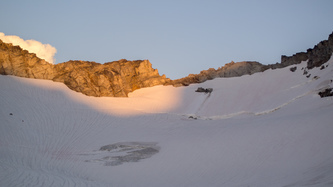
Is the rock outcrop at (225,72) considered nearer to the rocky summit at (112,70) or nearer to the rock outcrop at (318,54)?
the rocky summit at (112,70)

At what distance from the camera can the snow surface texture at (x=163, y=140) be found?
1041 cm

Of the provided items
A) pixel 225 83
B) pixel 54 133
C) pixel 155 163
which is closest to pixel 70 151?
pixel 54 133

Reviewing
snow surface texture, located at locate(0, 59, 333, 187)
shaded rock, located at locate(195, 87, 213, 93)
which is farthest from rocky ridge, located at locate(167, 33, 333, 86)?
shaded rock, located at locate(195, 87, 213, 93)

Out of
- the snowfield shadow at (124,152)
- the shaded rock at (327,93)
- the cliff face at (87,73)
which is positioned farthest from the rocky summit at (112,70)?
the snowfield shadow at (124,152)

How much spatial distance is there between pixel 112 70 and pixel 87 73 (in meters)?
5.36

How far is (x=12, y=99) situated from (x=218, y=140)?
19.8 m

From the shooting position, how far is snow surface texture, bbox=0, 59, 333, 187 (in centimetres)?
1041

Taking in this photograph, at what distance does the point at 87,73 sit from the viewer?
1598 inches

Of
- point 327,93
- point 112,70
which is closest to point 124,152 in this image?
point 327,93

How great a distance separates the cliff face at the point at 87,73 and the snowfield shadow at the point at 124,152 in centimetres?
1989

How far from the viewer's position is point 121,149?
18.0 metres

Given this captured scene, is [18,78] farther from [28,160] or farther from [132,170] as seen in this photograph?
[132,170]

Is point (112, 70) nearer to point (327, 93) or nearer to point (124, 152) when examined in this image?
point (124, 152)

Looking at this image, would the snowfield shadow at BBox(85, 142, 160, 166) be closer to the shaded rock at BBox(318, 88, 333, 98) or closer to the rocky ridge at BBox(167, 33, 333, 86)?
the shaded rock at BBox(318, 88, 333, 98)
